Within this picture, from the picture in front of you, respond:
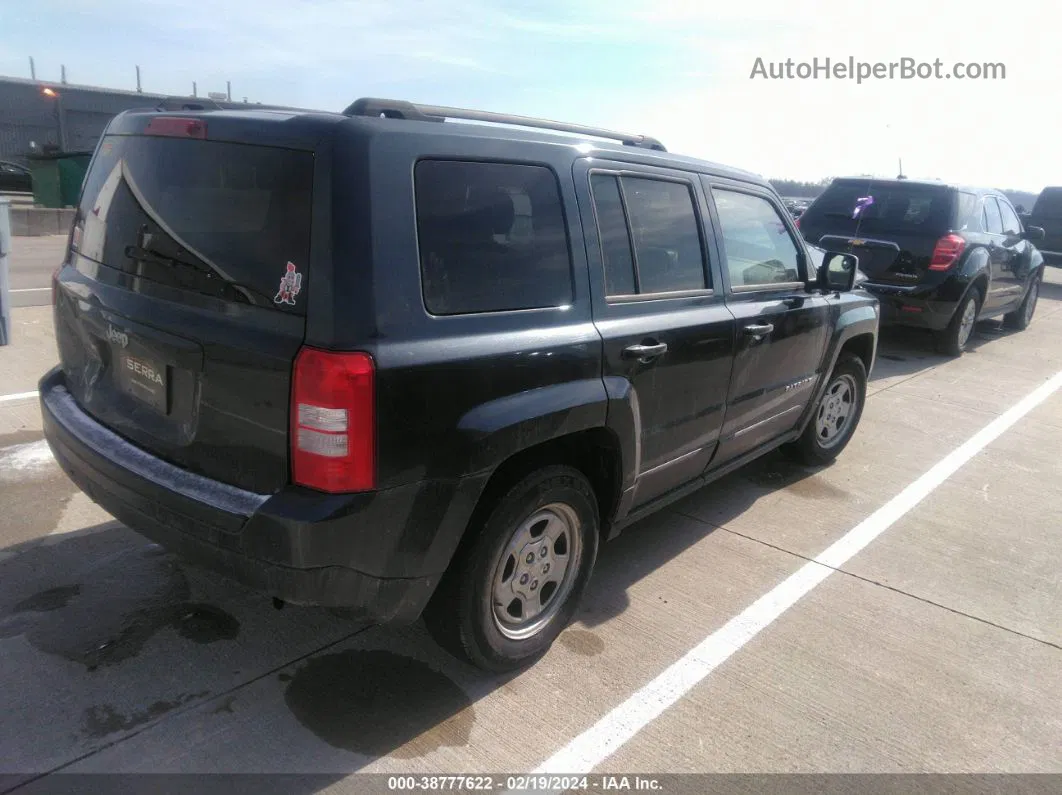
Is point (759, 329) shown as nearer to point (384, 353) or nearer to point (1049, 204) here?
point (384, 353)

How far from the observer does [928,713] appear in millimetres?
2975

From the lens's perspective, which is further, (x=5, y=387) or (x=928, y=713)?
(x=5, y=387)

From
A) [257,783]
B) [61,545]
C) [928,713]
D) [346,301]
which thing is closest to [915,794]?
[928,713]

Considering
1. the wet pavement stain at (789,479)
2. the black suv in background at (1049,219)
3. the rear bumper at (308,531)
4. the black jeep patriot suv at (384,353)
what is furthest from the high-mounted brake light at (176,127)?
the black suv in background at (1049,219)

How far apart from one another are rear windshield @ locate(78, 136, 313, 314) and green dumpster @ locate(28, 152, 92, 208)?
18950 mm

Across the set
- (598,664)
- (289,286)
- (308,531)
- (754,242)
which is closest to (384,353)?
(289,286)

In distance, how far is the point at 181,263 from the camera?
8.46ft

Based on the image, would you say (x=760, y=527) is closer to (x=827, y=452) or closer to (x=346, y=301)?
(x=827, y=452)

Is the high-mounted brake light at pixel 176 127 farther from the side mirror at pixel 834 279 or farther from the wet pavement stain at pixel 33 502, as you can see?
the side mirror at pixel 834 279

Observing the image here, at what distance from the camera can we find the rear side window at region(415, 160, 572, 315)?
96.9 inches

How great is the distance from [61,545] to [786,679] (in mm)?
3136

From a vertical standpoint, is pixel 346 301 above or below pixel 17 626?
above

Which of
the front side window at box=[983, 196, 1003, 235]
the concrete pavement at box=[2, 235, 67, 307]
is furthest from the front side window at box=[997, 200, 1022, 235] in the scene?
the concrete pavement at box=[2, 235, 67, 307]

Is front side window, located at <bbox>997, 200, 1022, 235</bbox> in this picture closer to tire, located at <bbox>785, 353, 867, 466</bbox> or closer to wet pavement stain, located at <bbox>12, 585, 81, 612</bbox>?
tire, located at <bbox>785, 353, 867, 466</bbox>
